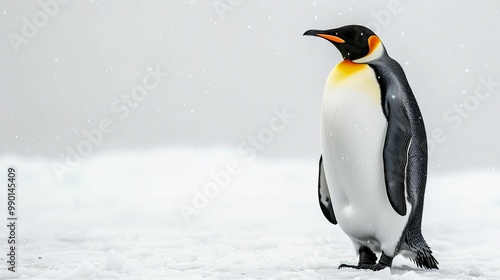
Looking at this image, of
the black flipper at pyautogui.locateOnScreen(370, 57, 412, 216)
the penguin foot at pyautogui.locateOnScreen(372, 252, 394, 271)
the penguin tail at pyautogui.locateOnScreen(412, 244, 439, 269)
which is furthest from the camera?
the penguin tail at pyautogui.locateOnScreen(412, 244, 439, 269)

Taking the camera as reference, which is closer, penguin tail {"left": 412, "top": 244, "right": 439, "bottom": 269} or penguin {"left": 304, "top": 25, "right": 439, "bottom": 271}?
penguin {"left": 304, "top": 25, "right": 439, "bottom": 271}

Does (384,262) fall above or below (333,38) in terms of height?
below

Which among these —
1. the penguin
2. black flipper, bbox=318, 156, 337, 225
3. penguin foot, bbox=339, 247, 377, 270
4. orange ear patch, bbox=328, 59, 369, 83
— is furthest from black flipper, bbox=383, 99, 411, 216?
black flipper, bbox=318, 156, 337, 225

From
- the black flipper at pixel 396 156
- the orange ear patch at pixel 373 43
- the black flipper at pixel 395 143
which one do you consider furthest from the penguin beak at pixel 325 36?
the black flipper at pixel 396 156

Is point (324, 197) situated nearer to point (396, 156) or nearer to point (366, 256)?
point (366, 256)

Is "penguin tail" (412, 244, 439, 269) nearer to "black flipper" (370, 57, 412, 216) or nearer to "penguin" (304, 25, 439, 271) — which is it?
"penguin" (304, 25, 439, 271)

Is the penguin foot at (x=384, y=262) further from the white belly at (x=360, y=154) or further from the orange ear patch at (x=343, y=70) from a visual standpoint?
the orange ear patch at (x=343, y=70)

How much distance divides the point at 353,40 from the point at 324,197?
71cm

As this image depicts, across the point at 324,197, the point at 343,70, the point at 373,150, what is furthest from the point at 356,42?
the point at 324,197

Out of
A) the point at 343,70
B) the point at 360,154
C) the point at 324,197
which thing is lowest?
the point at 324,197

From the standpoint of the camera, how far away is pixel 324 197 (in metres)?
3.14

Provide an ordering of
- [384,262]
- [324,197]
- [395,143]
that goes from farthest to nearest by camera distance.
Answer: [324,197] → [384,262] → [395,143]

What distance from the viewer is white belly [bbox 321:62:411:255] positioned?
9.09ft

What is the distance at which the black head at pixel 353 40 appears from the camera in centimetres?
288
